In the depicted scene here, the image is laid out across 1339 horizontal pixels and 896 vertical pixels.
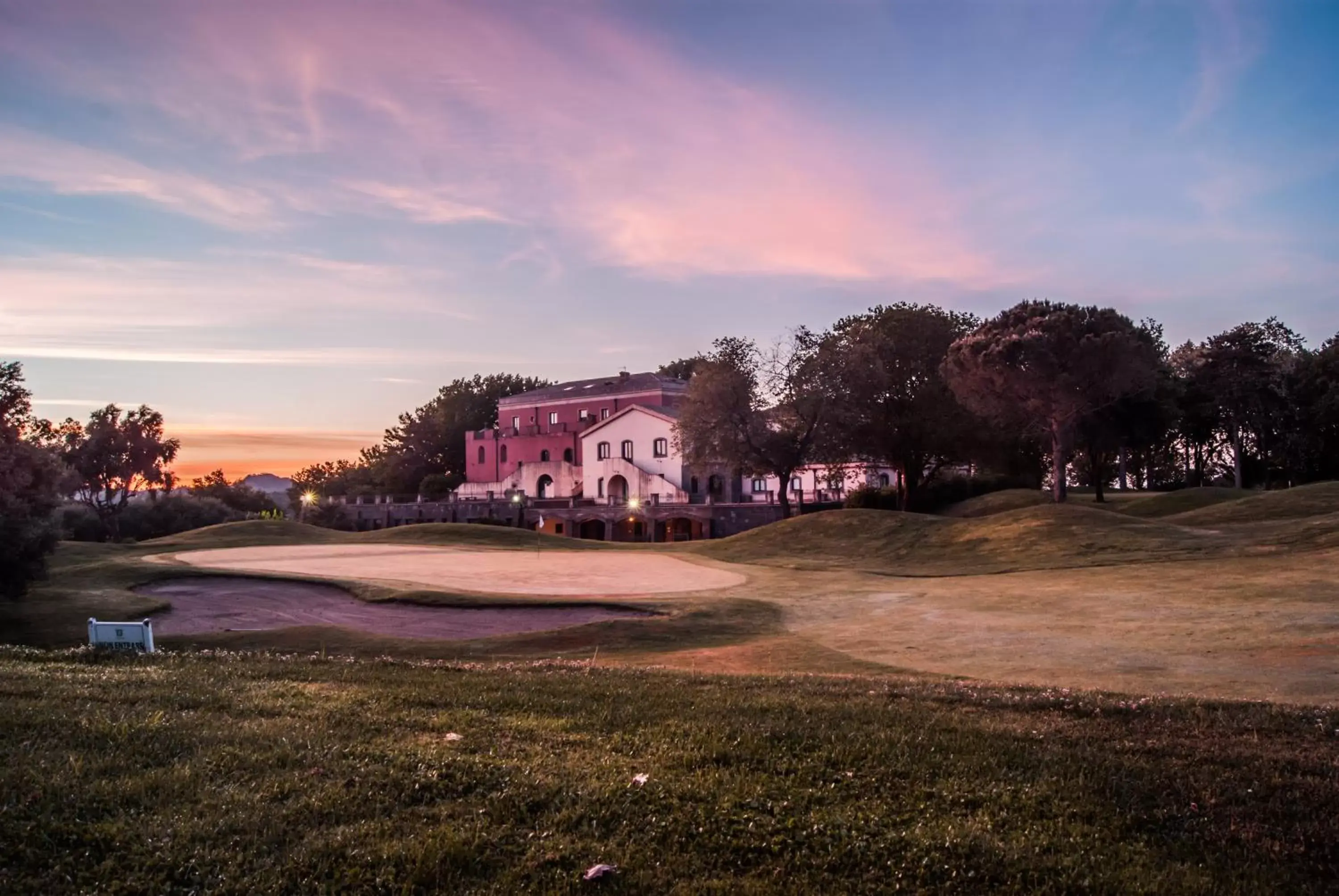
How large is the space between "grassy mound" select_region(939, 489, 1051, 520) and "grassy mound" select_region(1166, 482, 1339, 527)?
10608 millimetres

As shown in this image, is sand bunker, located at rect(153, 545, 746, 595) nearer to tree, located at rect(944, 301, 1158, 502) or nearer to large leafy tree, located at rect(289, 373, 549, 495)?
tree, located at rect(944, 301, 1158, 502)

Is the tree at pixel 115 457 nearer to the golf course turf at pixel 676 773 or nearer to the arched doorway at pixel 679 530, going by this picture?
the arched doorway at pixel 679 530

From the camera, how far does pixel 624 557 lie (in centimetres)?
3831

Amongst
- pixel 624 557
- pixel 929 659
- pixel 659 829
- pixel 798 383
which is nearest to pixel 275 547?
pixel 624 557

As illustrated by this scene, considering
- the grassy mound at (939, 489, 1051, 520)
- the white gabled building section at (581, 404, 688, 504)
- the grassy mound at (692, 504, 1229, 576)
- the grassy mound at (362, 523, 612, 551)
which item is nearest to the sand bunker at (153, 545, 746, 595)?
the grassy mound at (362, 523, 612, 551)

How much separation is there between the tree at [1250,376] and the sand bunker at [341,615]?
186 feet

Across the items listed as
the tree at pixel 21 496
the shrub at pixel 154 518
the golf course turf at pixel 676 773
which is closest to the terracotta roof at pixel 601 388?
the shrub at pixel 154 518

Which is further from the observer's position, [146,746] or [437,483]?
[437,483]

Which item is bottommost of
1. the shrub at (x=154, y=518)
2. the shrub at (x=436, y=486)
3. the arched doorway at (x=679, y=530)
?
the arched doorway at (x=679, y=530)

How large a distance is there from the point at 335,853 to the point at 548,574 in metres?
25.4

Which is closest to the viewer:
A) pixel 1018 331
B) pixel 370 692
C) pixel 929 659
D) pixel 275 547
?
pixel 370 692

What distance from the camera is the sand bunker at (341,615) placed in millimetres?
20797

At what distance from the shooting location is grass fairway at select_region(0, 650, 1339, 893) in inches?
213

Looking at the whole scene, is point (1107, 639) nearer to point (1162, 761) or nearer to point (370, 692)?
point (1162, 761)
